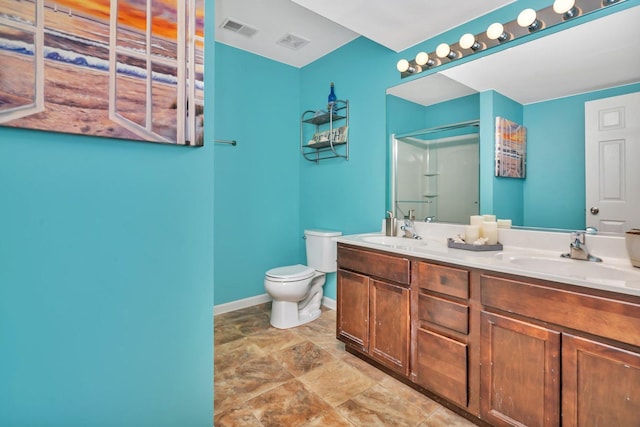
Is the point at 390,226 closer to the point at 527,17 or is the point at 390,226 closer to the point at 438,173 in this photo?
the point at 438,173

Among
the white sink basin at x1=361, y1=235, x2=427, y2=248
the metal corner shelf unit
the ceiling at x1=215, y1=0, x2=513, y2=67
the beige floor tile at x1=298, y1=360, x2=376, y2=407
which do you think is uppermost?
the ceiling at x1=215, y1=0, x2=513, y2=67

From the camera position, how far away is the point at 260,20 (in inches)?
95.4

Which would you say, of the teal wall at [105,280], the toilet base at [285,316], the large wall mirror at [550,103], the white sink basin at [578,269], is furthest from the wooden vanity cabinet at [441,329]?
the toilet base at [285,316]

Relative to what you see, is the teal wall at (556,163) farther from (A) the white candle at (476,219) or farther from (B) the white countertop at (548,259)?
(A) the white candle at (476,219)

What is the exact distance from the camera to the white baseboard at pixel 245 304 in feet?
9.44

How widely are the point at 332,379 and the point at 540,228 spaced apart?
152cm

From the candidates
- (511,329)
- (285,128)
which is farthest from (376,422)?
(285,128)

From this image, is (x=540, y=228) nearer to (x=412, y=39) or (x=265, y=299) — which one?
(x=412, y=39)

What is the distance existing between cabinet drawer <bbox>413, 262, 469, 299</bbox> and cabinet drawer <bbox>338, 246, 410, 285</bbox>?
80mm

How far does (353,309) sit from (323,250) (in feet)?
2.71

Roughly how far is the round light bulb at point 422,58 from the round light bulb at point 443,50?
0.10 metres

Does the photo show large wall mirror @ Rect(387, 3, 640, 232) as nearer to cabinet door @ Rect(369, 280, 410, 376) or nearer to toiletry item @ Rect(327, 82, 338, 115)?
cabinet door @ Rect(369, 280, 410, 376)

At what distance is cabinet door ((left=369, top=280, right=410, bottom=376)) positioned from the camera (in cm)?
171

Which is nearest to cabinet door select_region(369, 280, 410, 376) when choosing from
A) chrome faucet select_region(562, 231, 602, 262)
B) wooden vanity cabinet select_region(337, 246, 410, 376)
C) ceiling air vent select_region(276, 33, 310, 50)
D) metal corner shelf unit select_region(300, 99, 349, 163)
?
wooden vanity cabinet select_region(337, 246, 410, 376)
